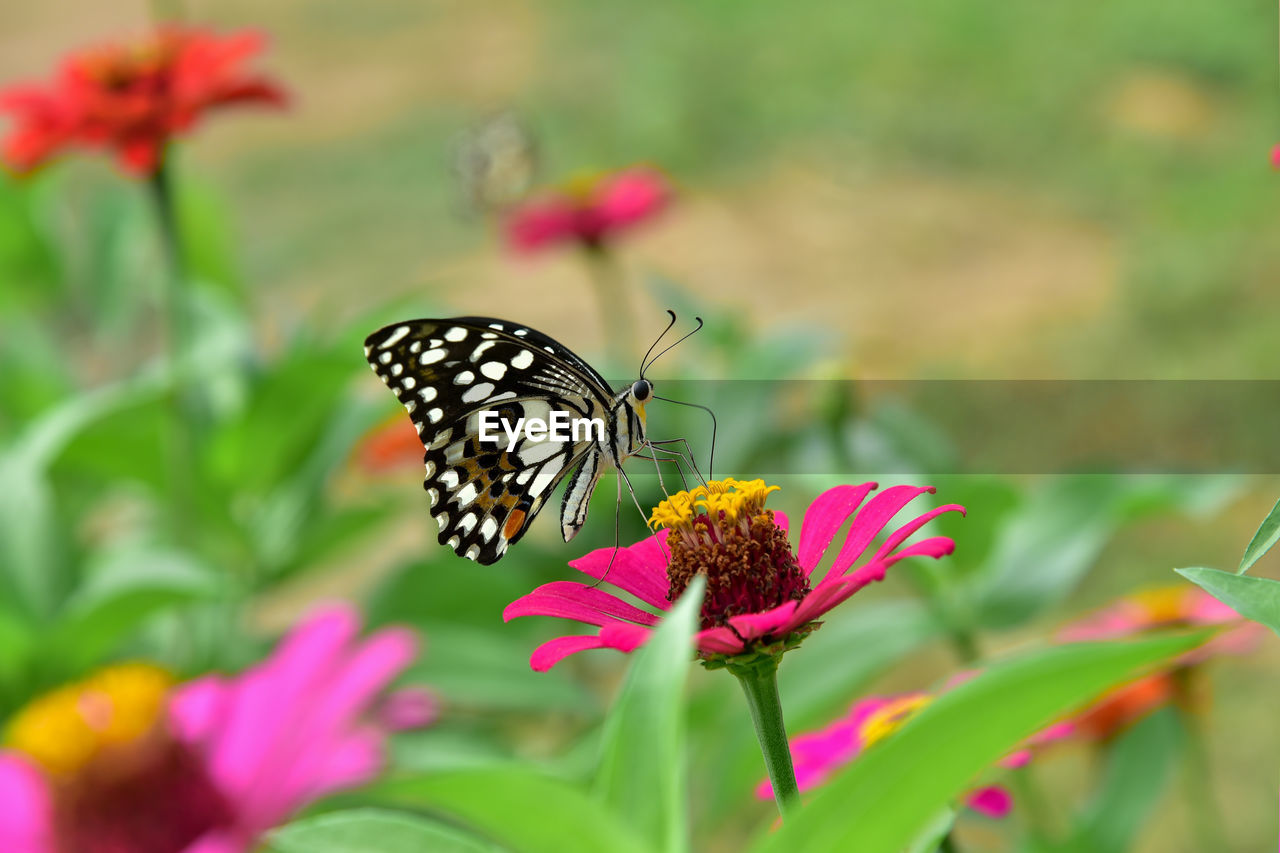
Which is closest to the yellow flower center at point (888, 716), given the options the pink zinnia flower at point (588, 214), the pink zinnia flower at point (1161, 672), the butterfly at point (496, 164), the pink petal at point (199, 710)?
the pink zinnia flower at point (1161, 672)

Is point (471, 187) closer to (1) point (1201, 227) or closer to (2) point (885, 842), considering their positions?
(2) point (885, 842)

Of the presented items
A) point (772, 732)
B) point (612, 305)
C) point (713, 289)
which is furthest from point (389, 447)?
point (713, 289)

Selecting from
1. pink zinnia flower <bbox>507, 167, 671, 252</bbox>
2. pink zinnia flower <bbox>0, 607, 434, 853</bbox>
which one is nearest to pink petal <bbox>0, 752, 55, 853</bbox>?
pink zinnia flower <bbox>0, 607, 434, 853</bbox>

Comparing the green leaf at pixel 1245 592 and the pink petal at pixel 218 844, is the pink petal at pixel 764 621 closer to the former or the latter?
the green leaf at pixel 1245 592

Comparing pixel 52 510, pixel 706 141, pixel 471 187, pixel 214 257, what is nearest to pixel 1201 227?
pixel 706 141

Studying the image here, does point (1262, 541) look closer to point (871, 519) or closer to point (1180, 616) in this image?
point (871, 519)

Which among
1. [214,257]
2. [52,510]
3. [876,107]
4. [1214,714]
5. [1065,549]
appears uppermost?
[876,107]

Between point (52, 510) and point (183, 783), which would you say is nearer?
point (183, 783)
